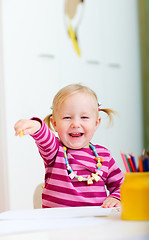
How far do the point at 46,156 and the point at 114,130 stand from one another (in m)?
1.89

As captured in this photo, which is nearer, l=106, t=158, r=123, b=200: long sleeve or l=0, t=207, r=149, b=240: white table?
l=0, t=207, r=149, b=240: white table

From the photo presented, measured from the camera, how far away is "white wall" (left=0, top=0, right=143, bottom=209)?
2.08 meters

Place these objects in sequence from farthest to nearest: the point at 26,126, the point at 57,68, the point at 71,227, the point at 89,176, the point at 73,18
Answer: the point at 73,18 → the point at 57,68 → the point at 89,176 → the point at 26,126 → the point at 71,227

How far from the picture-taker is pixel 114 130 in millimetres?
2814

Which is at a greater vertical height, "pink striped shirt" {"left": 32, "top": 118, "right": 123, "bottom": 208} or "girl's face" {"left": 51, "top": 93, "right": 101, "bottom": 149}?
"girl's face" {"left": 51, "top": 93, "right": 101, "bottom": 149}

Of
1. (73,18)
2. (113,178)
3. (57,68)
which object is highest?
(73,18)

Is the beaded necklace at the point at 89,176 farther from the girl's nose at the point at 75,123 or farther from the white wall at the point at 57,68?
the white wall at the point at 57,68

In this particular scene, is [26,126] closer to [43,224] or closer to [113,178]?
[43,224]

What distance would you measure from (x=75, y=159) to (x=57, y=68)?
1.48 m

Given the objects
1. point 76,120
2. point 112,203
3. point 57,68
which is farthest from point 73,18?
point 112,203

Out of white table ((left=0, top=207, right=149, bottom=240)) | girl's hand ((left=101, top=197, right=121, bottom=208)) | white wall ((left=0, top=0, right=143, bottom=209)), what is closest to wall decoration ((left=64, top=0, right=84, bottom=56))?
white wall ((left=0, top=0, right=143, bottom=209))

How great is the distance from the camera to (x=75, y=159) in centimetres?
97

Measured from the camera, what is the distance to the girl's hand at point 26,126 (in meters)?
0.65

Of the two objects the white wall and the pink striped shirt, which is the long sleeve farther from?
the white wall
